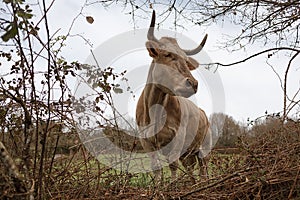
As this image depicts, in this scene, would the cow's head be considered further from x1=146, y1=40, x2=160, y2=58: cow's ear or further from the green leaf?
the green leaf

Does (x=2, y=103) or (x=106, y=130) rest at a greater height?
(x=2, y=103)

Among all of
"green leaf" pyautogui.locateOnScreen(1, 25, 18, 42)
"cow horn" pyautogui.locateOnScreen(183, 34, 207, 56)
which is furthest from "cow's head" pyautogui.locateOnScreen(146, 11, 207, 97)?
"green leaf" pyautogui.locateOnScreen(1, 25, 18, 42)

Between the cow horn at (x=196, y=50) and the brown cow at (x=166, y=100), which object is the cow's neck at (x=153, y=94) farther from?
the cow horn at (x=196, y=50)

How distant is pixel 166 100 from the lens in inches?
259

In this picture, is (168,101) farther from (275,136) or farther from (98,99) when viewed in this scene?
(98,99)

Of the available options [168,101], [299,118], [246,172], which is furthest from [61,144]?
[168,101]

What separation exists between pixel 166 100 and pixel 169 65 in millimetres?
922

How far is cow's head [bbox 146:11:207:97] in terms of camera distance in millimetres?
5578

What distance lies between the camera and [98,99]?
3.13 metres

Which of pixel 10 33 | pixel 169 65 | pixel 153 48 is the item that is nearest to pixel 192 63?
pixel 169 65

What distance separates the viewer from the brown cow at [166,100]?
18.6 ft

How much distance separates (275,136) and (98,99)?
2.08 m

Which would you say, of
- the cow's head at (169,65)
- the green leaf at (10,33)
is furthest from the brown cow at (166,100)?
the green leaf at (10,33)

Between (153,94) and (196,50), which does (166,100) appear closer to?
(153,94)
